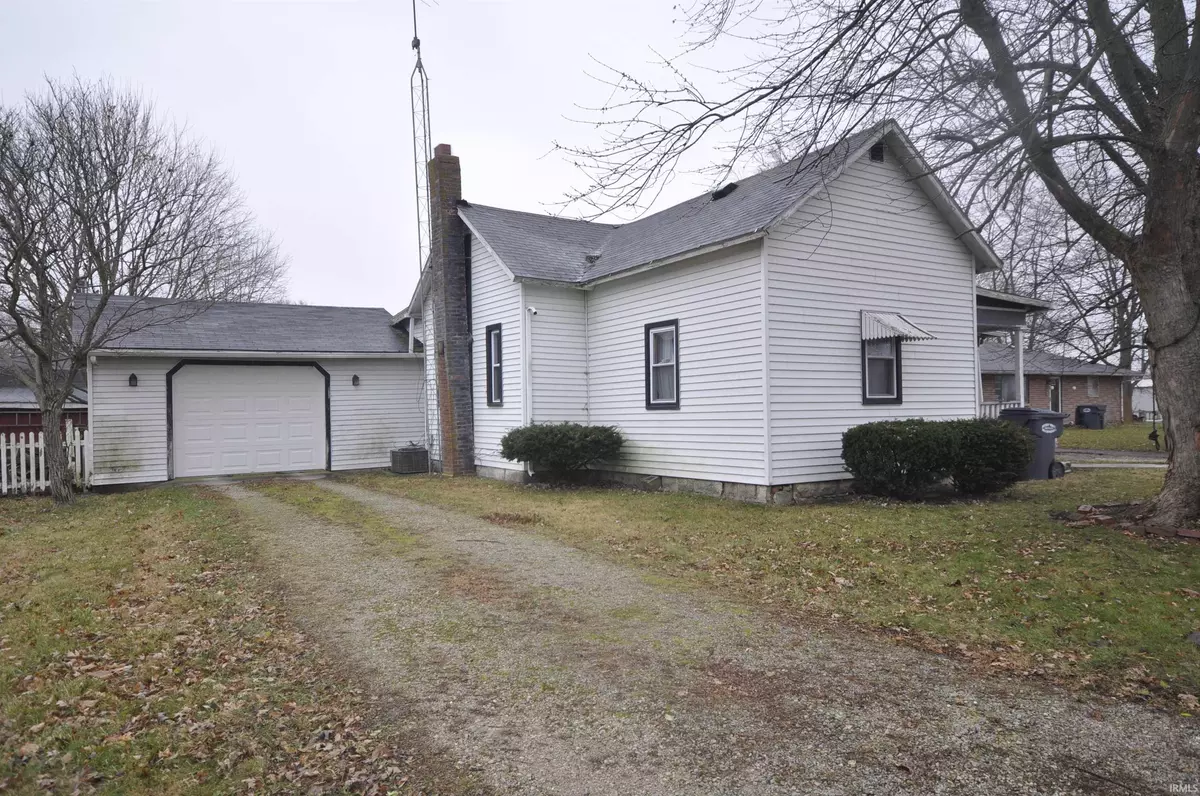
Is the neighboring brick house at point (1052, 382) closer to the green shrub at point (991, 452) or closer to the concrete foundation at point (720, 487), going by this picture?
the green shrub at point (991, 452)

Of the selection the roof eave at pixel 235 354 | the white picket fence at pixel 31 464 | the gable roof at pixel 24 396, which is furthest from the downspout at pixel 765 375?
the gable roof at pixel 24 396

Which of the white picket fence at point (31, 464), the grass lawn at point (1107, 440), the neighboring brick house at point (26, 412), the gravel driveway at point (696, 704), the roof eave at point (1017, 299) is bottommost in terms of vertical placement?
the grass lawn at point (1107, 440)

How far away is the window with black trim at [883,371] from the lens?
12.9 meters

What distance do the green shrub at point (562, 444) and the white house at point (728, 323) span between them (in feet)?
2.00

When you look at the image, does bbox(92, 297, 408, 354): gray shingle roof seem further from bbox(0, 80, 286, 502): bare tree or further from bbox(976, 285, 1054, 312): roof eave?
bbox(976, 285, 1054, 312): roof eave

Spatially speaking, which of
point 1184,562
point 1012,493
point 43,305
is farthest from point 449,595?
point 43,305

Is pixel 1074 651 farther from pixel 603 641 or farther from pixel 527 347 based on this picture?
pixel 527 347

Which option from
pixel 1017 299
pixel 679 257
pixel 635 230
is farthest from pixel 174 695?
pixel 1017 299

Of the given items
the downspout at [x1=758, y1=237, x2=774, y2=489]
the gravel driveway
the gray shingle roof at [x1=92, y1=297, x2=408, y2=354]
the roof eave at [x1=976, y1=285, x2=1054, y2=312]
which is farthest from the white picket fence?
the roof eave at [x1=976, y1=285, x2=1054, y2=312]

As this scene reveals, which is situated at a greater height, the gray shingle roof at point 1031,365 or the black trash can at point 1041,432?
the gray shingle roof at point 1031,365

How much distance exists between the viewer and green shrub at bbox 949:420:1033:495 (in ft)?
36.5

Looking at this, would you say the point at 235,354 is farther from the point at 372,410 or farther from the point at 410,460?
the point at 410,460

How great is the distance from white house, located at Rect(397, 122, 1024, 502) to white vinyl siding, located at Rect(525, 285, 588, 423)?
4cm

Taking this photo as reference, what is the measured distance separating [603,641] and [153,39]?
45.3ft
